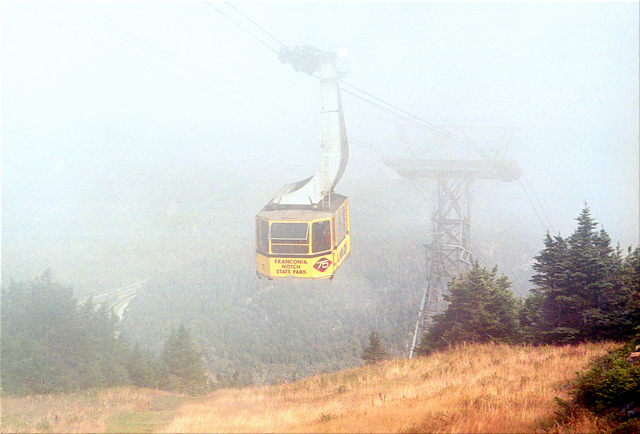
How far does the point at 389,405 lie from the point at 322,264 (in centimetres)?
470

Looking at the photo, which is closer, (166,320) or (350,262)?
(166,320)

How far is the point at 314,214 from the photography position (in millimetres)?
14195

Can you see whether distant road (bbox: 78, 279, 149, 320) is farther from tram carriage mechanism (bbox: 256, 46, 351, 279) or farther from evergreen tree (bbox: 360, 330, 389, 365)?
tram carriage mechanism (bbox: 256, 46, 351, 279)

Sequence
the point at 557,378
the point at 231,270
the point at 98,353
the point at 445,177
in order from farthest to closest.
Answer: the point at 231,270 < the point at 98,353 < the point at 445,177 < the point at 557,378

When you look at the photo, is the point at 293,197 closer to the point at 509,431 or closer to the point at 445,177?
the point at 509,431

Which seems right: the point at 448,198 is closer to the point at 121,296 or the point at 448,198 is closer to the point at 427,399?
the point at 427,399

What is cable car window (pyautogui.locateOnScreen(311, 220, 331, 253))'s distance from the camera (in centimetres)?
1402

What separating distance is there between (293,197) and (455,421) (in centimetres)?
855

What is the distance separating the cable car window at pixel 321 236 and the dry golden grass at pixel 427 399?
4470mm

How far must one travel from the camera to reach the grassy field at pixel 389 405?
A: 9258 mm

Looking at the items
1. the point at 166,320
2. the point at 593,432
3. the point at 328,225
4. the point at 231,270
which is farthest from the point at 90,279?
the point at 593,432

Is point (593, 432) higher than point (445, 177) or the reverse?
the reverse

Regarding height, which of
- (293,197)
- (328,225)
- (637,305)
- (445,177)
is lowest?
(637,305)

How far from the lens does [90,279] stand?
10612cm
